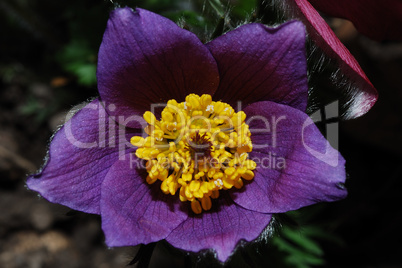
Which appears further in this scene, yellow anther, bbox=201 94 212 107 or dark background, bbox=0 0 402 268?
dark background, bbox=0 0 402 268

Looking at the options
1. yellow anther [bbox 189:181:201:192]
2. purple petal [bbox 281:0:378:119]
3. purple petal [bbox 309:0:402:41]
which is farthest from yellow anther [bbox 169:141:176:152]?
purple petal [bbox 309:0:402:41]

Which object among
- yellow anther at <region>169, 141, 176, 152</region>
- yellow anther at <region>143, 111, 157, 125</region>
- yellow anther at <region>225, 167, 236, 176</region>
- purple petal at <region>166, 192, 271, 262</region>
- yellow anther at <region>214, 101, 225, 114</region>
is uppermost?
yellow anther at <region>214, 101, 225, 114</region>

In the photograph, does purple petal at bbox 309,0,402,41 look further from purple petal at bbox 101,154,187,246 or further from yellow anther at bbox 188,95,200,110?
purple petal at bbox 101,154,187,246

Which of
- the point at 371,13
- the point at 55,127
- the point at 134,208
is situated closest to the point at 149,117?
the point at 134,208

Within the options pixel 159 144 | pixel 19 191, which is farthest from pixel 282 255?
pixel 19 191

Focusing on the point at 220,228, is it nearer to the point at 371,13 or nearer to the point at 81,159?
the point at 81,159

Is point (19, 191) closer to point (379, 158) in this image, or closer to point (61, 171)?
point (61, 171)
